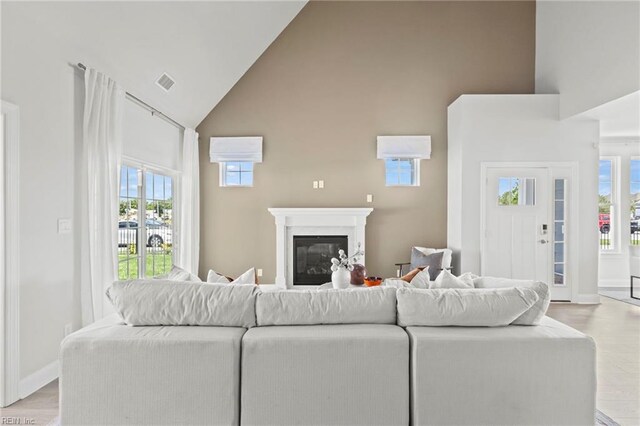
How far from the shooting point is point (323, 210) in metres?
6.31

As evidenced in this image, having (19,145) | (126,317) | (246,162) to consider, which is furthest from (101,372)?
(246,162)

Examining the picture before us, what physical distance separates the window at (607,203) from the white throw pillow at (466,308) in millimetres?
6264

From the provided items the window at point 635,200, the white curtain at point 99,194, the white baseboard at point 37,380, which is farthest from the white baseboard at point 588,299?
the white baseboard at point 37,380

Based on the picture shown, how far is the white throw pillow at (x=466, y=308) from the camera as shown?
85.3 inches

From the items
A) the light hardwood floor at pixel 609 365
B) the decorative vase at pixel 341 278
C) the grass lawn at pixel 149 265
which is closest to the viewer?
the light hardwood floor at pixel 609 365

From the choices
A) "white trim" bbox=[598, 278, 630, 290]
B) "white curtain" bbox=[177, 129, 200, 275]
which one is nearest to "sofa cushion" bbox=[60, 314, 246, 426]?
"white curtain" bbox=[177, 129, 200, 275]

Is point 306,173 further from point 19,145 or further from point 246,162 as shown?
point 19,145

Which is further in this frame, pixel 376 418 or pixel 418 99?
pixel 418 99

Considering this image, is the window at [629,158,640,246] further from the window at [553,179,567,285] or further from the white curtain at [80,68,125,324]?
the white curtain at [80,68,125,324]

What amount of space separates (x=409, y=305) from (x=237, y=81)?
5346 mm

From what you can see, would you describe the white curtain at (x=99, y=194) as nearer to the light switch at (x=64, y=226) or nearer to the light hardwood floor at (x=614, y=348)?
the light switch at (x=64, y=226)

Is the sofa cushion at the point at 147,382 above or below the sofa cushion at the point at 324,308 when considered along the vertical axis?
below

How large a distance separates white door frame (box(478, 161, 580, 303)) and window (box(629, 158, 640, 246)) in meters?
2.21

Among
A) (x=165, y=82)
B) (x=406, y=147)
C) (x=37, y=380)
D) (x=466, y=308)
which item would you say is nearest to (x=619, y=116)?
(x=406, y=147)
